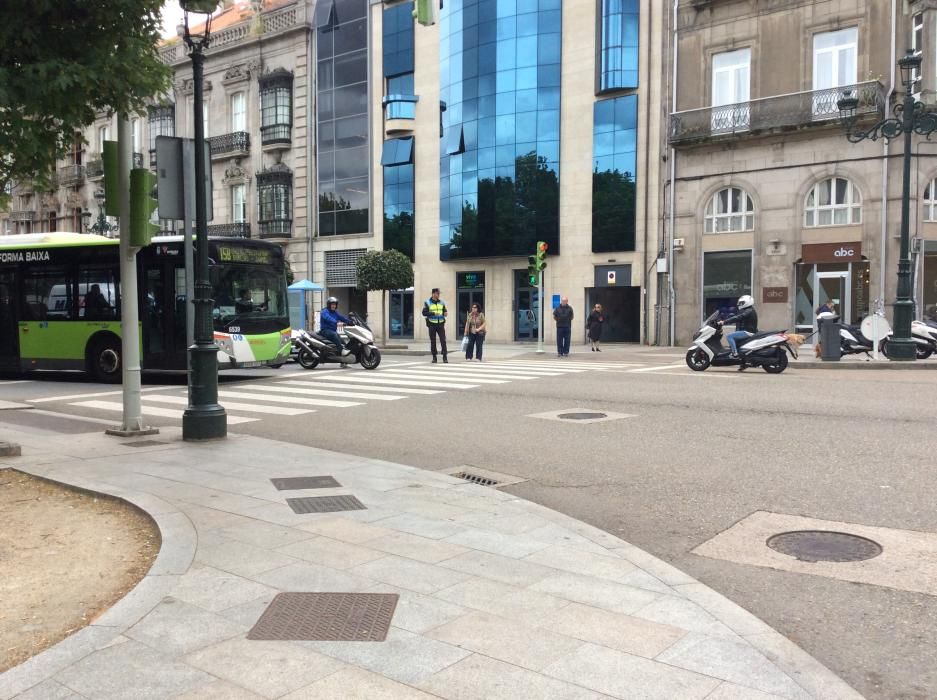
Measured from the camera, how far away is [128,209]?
893cm

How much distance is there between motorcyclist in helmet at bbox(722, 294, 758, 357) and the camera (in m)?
16.5

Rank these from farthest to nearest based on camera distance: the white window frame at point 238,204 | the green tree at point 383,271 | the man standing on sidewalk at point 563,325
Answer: the white window frame at point 238,204
the green tree at point 383,271
the man standing on sidewalk at point 563,325

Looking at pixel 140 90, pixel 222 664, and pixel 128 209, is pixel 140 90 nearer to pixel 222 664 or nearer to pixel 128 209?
pixel 128 209

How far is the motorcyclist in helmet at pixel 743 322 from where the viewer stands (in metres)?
16.5

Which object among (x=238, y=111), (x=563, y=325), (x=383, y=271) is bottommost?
(x=563, y=325)

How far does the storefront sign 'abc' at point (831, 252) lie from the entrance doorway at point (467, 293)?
1354cm

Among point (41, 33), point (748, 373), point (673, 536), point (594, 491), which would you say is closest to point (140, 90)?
point (41, 33)

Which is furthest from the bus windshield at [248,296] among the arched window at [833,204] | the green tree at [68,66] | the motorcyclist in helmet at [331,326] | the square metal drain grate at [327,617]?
the arched window at [833,204]

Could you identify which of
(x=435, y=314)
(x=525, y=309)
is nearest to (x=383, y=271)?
(x=525, y=309)

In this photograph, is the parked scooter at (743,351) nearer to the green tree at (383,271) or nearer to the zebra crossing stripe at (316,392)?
the zebra crossing stripe at (316,392)

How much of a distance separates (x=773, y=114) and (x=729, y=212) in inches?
142

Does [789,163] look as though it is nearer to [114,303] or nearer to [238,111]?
[114,303]

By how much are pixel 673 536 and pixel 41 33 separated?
21.3 feet

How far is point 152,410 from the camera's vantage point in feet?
39.0
